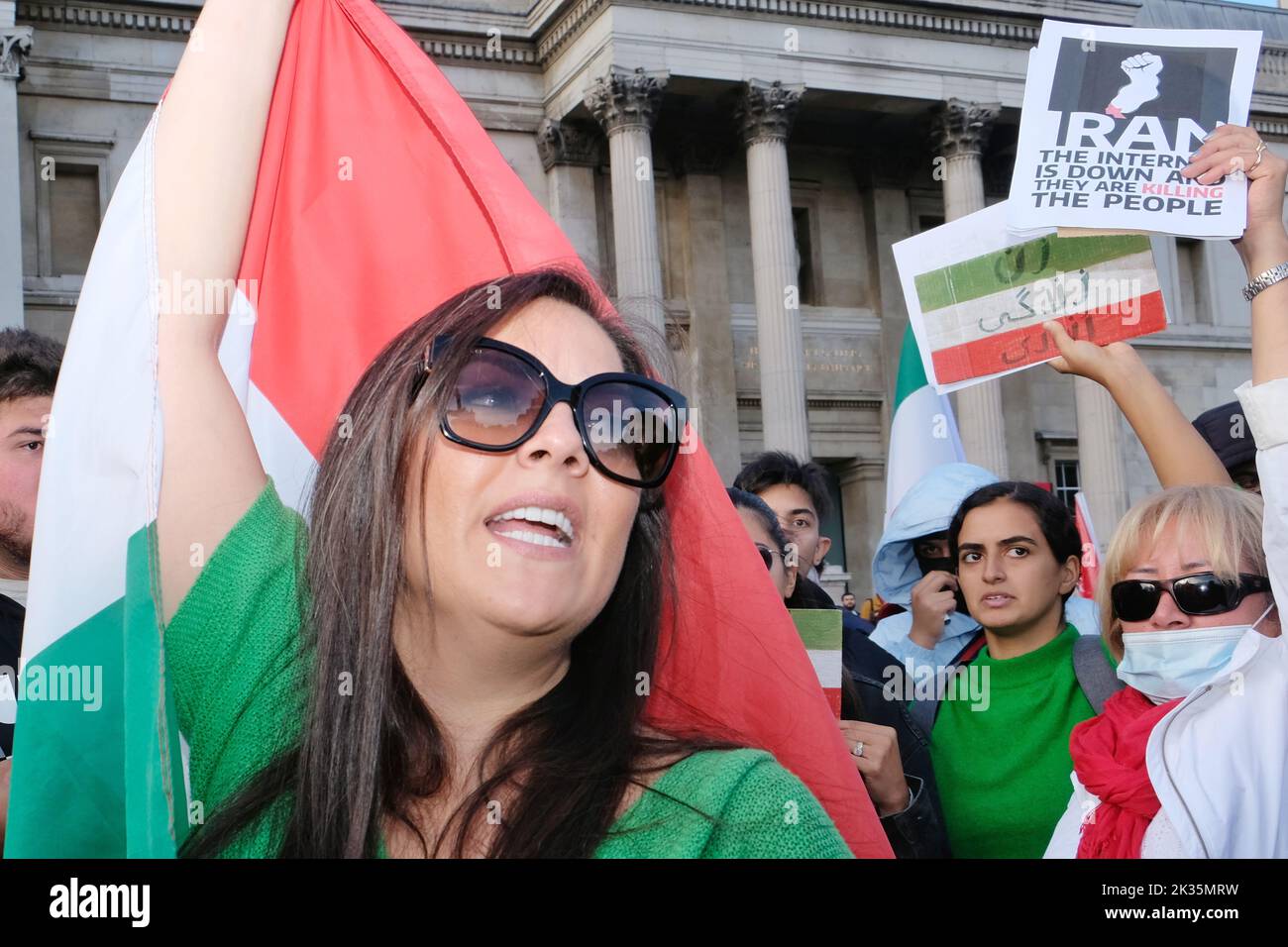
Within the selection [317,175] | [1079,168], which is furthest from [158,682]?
[1079,168]

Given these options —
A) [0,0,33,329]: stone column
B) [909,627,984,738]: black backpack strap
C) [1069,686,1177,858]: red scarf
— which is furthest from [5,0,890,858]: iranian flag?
[0,0,33,329]: stone column

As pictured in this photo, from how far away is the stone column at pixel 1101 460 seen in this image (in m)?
24.1

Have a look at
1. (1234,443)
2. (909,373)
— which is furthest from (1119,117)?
(909,373)

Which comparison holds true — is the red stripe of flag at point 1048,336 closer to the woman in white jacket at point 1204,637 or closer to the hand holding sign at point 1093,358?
the hand holding sign at point 1093,358

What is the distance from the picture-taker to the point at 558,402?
1604 millimetres

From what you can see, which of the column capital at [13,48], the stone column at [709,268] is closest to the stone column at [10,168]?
the column capital at [13,48]

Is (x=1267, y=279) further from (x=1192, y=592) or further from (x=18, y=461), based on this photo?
(x=18, y=461)

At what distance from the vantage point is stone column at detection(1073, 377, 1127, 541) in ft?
79.1

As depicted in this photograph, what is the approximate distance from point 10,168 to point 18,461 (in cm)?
1779

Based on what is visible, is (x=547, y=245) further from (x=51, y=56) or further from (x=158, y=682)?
(x=51, y=56)

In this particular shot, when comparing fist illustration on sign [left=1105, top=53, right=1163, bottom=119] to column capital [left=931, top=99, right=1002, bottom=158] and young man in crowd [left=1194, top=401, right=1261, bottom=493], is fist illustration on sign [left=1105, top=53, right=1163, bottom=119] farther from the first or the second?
column capital [left=931, top=99, right=1002, bottom=158]

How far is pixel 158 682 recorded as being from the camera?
159 centimetres

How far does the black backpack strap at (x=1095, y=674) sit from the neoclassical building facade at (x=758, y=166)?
16.6m
